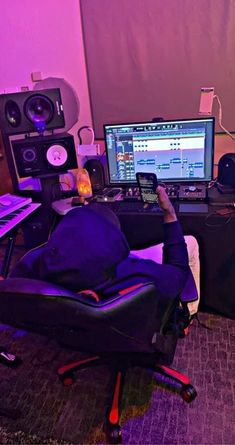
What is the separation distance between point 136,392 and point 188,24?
2118 mm

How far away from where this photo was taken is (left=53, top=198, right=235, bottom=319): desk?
1741 mm

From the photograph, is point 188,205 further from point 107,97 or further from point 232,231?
point 107,97

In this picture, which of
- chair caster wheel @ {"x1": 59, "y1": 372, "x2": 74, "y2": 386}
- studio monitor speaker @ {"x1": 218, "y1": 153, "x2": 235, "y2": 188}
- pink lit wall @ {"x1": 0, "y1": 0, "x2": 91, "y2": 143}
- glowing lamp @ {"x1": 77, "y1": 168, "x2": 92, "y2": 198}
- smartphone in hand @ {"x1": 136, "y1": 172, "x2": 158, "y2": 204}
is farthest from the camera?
pink lit wall @ {"x1": 0, "y1": 0, "x2": 91, "y2": 143}

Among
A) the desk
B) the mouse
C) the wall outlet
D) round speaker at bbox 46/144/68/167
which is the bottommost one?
the desk

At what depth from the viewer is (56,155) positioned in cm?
211

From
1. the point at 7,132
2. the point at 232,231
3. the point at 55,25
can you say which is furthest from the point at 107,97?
the point at 232,231

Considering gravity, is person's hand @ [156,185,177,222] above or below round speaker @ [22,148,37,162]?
below

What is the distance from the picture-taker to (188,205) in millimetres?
1876

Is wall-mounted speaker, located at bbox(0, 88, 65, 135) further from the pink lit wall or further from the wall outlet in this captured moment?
the wall outlet

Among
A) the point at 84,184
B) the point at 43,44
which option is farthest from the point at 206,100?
the point at 43,44

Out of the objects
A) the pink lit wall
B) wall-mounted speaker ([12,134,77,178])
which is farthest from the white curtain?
wall-mounted speaker ([12,134,77,178])

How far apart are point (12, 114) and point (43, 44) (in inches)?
32.0

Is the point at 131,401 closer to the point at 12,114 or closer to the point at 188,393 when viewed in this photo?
the point at 188,393

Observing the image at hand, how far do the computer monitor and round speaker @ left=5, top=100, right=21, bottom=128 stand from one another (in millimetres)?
524
